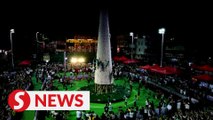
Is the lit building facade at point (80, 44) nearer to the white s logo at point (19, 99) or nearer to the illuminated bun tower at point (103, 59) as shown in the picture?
the illuminated bun tower at point (103, 59)

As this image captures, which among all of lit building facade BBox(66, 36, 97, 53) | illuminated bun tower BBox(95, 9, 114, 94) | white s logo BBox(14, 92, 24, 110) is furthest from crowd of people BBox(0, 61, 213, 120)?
lit building facade BBox(66, 36, 97, 53)

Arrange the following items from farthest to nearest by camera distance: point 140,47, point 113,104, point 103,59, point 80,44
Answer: point 140,47
point 80,44
point 103,59
point 113,104

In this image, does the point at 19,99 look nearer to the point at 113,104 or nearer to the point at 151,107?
the point at 151,107

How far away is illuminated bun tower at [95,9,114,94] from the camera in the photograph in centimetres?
2817

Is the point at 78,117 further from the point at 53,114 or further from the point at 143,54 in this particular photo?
the point at 143,54

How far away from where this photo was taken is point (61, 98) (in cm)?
1032

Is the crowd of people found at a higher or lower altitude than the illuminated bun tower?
lower

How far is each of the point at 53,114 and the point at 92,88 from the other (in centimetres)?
1100

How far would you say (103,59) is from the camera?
28422mm

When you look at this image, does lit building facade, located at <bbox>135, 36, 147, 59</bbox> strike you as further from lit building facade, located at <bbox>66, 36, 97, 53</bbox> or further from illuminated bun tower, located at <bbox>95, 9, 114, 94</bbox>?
illuminated bun tower, located at <bbox>95, 9, 114, 94</bbox>

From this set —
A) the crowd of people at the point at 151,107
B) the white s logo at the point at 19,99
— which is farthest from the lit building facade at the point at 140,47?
the white s logo at the point at 19,99

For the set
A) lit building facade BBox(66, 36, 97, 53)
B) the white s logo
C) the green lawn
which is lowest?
the green lawn

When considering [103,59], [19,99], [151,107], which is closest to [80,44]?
[103,59]

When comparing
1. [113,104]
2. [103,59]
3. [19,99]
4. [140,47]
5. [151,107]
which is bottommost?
[113,104]
